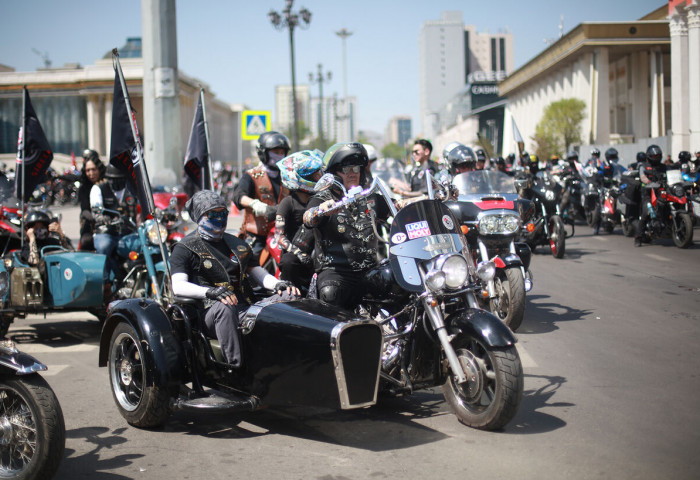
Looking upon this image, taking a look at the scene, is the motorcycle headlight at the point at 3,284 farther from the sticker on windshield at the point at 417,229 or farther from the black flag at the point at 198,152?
the black flag at the point at 198,152

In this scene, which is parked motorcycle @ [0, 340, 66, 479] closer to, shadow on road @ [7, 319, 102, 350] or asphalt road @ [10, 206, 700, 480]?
asphalt road @ [10, 206, 700, 480]

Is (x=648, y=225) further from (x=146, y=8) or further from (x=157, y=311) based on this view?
(x=157, y=311)

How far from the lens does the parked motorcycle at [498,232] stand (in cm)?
758

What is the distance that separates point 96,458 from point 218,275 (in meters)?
1.40

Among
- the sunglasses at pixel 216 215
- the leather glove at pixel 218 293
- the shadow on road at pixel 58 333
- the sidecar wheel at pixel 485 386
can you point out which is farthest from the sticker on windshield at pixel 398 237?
the shadow on road at pixel 58 333

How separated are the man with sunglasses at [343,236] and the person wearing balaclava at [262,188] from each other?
2.67 m

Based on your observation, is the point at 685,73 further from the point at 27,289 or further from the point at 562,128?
the point at 27,289

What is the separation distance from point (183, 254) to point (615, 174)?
14.0m

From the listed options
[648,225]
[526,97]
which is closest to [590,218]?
[648,225]

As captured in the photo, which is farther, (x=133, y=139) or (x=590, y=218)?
(x=590, y=218)

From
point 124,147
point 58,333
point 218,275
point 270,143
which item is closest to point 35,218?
point 58,333

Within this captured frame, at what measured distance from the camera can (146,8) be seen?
37.2 feet

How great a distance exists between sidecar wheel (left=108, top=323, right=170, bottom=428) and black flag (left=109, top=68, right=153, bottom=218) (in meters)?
1.63

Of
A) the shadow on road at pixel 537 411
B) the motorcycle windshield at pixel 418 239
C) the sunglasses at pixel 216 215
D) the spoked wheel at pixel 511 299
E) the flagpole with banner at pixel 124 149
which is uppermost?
the flagpole with banner at pixel 124 149
